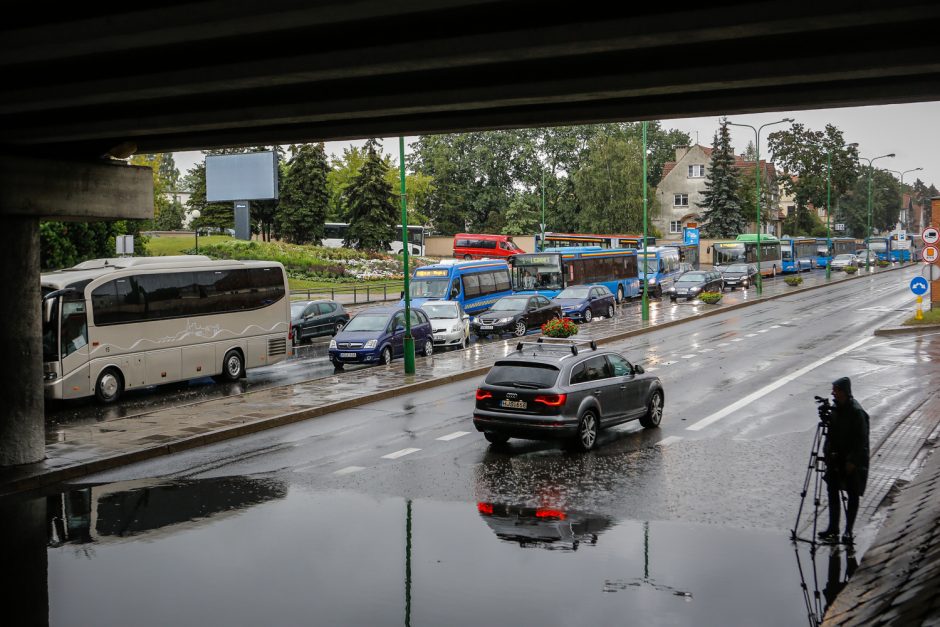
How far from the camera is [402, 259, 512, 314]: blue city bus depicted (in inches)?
1423

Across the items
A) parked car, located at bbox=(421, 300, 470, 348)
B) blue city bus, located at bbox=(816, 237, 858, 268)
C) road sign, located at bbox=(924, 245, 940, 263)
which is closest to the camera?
road sign, located at bbox=(924, 245, 940, 263)

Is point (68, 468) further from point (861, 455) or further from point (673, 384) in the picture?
point (673, 384)

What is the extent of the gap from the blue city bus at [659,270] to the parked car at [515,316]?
18763 millimetres

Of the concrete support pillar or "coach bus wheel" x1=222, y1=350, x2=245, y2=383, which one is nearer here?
the concrete support pillar

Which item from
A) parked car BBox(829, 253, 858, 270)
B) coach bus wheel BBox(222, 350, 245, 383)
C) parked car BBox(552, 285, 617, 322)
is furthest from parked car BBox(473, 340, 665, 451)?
parked car BBox(829, 253, 858, 270)

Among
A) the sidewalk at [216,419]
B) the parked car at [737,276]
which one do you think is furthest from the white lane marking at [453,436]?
the parked car at [737,276]

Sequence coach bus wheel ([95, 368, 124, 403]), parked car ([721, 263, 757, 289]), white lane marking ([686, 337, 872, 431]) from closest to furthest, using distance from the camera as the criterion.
Result: 1. white lane marking ([686, 337, 872, 431])
2. coach bus wheel ([95, 368, 124, 403])
3. parked car ([721, 263, 757, 289])

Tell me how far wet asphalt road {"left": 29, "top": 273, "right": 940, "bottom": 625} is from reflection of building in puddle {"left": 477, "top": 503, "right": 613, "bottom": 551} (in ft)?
0.13

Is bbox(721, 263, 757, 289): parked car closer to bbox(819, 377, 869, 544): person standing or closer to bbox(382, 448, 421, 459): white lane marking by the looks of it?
bbox(382, 448, 421, 459): white lane marking

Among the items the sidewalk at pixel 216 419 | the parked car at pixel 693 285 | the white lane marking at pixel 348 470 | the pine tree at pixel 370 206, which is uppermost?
the pine tree at pixel 370 206

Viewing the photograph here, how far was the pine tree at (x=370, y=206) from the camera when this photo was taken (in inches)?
2987

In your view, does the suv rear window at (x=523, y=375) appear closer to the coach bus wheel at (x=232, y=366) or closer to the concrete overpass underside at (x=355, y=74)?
the concrete overpass underside at (x=355, y=74)

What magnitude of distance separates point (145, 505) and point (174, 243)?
67227 mm

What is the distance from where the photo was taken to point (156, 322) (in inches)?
855
